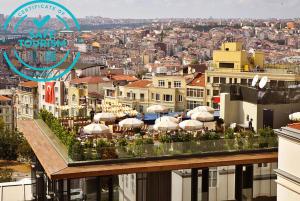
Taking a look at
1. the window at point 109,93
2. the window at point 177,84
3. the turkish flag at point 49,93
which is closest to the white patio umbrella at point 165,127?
the window at point 177,84

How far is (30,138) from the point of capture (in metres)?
15.5

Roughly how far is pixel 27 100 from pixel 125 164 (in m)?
41.5

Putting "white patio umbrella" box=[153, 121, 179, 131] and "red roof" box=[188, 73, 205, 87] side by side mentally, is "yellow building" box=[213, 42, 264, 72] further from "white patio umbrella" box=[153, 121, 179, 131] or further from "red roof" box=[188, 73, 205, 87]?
"white patio umbrella" box=[153, 121, 179, 131]

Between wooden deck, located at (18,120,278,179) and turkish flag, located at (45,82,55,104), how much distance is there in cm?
3469

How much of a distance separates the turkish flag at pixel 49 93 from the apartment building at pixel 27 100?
6.94 ft

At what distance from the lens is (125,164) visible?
1288cm

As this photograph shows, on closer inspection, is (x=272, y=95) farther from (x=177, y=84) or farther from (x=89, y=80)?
(x=89, y=80)

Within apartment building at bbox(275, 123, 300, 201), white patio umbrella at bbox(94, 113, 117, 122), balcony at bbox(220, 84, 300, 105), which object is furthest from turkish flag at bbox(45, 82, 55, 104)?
apartment building at bbox(275, 123, 300, 201)

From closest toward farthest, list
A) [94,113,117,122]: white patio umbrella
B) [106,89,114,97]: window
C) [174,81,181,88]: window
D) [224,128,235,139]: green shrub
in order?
[224,128,235,139]: green shrub, [94,113,117,122]: white patio umbrella, [174,81,181,88]: window, [106,89,114,97]: window

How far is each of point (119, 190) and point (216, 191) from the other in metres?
2.45

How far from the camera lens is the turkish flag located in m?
49.1

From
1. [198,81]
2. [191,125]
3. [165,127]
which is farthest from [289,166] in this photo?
[198,81]

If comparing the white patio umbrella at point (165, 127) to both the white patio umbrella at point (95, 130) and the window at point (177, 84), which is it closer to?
the white patio umbrella at point (95, 130)

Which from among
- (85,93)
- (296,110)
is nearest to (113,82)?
(85,93)
